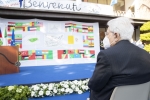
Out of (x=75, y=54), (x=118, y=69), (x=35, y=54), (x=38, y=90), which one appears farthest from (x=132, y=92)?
(x=75, y=54)

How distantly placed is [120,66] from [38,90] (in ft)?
6.19

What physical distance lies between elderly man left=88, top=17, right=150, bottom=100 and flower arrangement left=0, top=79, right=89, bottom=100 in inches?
59.6

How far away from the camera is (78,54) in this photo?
664cm

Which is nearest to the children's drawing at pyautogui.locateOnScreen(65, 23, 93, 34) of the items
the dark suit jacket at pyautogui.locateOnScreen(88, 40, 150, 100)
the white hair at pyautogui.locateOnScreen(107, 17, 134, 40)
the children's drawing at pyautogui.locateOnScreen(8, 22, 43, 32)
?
the children's drawing at pyautogui.locateOnScreen(8, 22, 43, 32)

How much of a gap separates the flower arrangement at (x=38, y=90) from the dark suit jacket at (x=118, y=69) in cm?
157

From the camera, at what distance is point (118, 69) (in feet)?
3.73

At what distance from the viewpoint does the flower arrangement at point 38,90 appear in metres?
2.36

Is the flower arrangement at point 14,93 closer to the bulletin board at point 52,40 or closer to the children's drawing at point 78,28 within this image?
the bulletin board at point 52,40

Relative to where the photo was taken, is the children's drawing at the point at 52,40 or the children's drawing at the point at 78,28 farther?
the children's drawing at the point at 78,28

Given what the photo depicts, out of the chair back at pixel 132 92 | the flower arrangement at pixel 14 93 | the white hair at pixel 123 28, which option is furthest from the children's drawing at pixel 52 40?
the chair back at pixel 132 92

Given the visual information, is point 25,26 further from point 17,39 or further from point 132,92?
point 132,92

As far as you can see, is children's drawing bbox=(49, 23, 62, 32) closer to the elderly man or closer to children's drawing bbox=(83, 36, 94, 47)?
children's drawing bbox=(83, 36, 94, 47)

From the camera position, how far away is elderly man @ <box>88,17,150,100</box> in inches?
44.7

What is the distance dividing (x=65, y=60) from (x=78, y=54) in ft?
2.16
